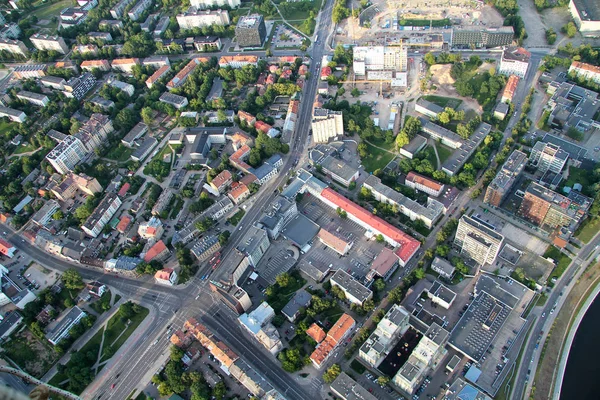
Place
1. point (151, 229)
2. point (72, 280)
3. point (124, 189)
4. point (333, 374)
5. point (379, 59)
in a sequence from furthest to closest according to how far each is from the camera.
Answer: point (379, 59) < point (124, 189) < point (151, 229) < point (72, 280) < point (333, 374)

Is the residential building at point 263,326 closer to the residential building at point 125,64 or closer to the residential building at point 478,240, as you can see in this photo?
the residential building at point 478,240

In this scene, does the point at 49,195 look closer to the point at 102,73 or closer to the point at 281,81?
the point at 102,73

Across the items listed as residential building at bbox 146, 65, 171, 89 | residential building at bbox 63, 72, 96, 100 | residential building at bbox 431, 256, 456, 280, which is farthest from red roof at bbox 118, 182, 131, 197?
residential building at bbox 431, 256, 456, 280

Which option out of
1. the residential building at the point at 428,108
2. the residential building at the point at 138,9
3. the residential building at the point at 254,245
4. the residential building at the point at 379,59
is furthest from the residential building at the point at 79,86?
the residential building at the point at 428,108

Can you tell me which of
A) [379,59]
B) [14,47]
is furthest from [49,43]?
[379,59]

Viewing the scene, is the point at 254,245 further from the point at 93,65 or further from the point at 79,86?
the point at 93,65

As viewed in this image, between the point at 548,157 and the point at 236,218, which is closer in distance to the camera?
the point at 548,157

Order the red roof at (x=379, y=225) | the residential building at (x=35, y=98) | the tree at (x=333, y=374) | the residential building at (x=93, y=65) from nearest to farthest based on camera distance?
the tree at (x=333, y=374), the red roof at (x=379, y=225), the residential building at (x=35, y=98), the residential building at (x=93, y=65)
